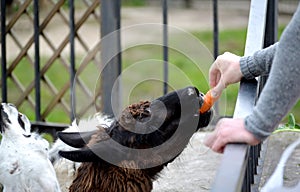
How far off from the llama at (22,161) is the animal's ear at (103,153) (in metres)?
0.53

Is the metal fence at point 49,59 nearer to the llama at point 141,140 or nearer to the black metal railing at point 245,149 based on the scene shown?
the llama at point 141,140

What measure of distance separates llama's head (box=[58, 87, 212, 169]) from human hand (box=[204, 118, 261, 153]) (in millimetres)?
982

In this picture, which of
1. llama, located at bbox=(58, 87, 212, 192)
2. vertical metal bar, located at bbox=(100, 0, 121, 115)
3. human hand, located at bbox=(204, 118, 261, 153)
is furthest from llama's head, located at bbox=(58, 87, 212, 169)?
vertical metal bar, located at bbox=(100, 0, 121, 115)

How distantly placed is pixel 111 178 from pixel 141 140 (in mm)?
200

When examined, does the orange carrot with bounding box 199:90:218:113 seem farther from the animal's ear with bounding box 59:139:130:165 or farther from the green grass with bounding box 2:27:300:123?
the animal's ear with bounding box 59:139:130:165

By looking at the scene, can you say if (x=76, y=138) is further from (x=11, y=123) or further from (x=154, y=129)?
(x=11, y=123)

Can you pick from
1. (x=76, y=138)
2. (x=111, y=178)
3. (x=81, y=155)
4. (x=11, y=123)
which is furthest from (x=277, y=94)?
(x=11, y=123)

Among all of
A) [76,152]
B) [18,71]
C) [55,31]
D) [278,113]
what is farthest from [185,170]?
[55,31]

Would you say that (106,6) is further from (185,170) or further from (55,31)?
(55,31)

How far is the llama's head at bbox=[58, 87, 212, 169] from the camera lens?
10.5ft

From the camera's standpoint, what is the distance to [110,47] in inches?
220

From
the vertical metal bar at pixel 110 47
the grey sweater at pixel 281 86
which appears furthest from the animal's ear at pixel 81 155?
the vertical metal bar at pixel 110 47

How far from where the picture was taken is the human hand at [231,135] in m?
2.14

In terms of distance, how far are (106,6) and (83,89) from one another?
947 mm
